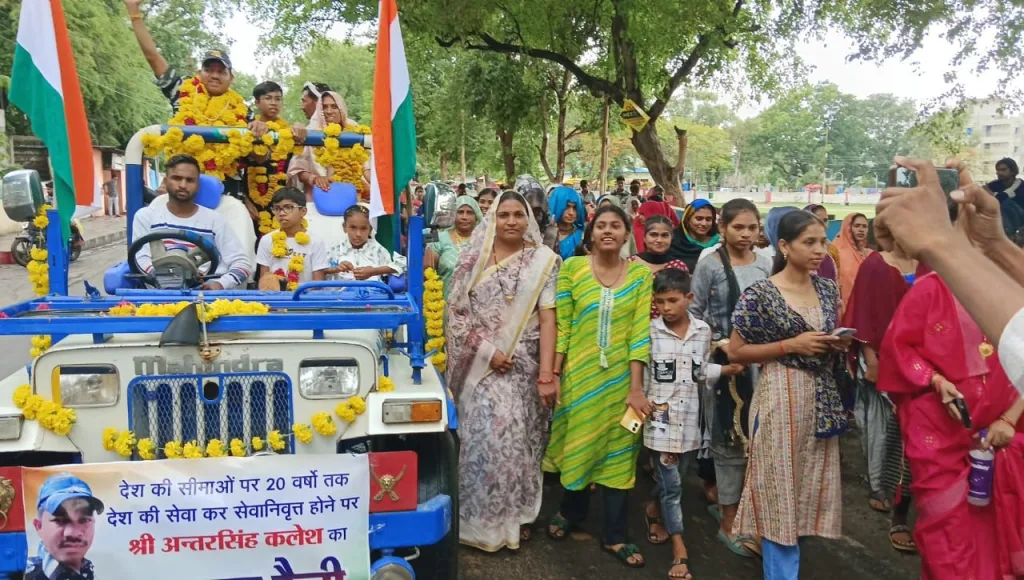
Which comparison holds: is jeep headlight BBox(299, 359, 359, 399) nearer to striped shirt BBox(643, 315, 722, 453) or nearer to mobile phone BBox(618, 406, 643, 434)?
mobile phone BBox(618, 406, 643, 434)

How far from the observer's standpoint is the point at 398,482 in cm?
274

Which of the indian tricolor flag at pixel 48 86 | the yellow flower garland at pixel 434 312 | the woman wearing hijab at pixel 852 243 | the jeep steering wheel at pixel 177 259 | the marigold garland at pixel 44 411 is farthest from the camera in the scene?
the woman wearing hijab at pixel 852 243

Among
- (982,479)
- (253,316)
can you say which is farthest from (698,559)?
(253,316)

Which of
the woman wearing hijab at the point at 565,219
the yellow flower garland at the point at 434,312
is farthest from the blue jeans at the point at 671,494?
the woman wearing hijab at the point at 565,219

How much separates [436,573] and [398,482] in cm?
55

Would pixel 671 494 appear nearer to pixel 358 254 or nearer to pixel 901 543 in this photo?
pixel 901 543

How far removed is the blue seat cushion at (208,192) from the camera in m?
4.58

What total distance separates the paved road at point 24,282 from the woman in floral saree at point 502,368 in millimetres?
4922

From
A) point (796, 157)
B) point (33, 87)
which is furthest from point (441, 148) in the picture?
point (796, 157)

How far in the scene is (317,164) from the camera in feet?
18.0

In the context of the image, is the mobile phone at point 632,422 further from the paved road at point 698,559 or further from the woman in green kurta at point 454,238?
the woman in green kurta at point 454,238

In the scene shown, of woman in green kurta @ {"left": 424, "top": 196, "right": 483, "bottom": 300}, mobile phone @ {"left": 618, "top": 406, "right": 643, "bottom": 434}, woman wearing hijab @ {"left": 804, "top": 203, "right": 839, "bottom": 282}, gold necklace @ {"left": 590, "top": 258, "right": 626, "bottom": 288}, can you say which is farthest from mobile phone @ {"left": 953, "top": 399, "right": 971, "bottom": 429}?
woman in green kurta @ {"left": 424, "top": 196, "right": 483, "bottom": 300}

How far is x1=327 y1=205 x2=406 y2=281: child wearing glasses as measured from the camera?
4414 mm

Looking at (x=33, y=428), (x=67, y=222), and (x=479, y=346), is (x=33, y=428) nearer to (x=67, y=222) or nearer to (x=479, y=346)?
(x=67, y=222)
